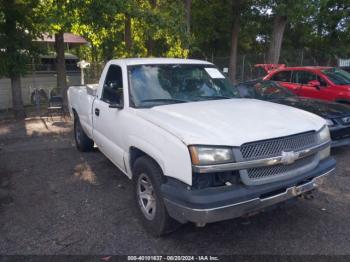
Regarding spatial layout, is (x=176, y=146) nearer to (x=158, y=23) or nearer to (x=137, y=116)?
(x=137, y=116)

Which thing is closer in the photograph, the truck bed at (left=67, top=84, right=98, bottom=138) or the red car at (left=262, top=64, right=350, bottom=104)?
the truck bed at (left=67, top=84, right=98, bottom=138)

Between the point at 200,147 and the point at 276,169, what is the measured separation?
81cm

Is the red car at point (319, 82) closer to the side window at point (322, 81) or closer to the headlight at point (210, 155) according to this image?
the side window at point (322, 81)

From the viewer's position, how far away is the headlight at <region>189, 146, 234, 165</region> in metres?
2.84

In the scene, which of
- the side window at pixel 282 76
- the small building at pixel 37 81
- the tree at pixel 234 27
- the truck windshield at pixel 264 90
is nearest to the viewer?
the truck windshield at pixel 264 90

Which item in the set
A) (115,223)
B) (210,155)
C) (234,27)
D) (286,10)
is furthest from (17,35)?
(234,27)

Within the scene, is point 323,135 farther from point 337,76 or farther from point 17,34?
point 17,34

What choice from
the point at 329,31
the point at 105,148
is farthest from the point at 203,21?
the point at 105,148

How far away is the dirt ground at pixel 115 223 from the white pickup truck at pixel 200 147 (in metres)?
0.35

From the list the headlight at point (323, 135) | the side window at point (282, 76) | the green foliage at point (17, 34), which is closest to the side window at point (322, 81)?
the side window at point (282, 76)

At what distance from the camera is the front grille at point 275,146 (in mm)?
2947

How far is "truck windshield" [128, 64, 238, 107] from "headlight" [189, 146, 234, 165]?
4.06 ft

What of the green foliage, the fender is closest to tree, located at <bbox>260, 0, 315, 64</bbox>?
the green foliage

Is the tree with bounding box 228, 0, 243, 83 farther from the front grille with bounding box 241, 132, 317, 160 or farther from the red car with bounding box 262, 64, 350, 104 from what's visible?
the front grille with bounding box 241, 132, 317, 160
